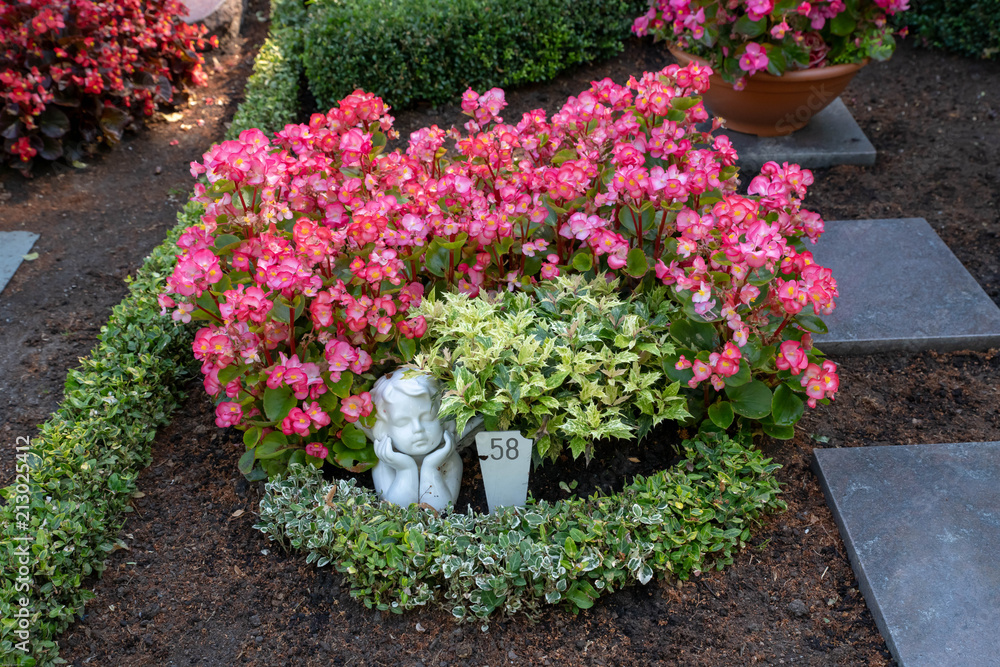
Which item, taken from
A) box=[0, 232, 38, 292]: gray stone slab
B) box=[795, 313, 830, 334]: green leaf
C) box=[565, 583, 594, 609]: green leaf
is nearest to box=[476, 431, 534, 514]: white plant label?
box=[565, 583, 594, 609]: green leaf

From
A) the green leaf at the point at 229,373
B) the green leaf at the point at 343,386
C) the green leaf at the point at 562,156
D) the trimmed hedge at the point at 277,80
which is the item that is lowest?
the trimmed hedge at the point at 277,80

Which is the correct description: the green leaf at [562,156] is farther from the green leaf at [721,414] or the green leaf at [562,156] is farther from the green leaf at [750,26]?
the green leaf at [750,26]

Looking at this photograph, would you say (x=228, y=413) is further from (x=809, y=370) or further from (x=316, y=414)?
(x=809, y=370)

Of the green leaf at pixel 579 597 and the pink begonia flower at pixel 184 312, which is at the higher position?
the pink begonia flower at pixel 184 312

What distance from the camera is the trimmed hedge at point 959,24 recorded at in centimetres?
505

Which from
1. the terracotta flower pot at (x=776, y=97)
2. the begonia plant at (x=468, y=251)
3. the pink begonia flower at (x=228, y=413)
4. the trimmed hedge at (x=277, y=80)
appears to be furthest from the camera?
the trimmed hedge at (x=277, y=80)

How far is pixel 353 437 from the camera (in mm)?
2451

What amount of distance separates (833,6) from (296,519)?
11.5 ft

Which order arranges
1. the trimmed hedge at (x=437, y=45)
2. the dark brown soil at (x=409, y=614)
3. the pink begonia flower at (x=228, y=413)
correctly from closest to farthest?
1. the dark brown soil at (x=409, y=614)
2. the pink begonia flower at (x=228, y=413)
3. the trimmed hedge at (x=437, y=45)

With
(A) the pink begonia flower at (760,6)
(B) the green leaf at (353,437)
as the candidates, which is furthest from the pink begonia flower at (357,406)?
(A) the pink begonia flower at (760,6)

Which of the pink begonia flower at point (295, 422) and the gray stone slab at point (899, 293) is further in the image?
the gray stone slab at point (899, 293)

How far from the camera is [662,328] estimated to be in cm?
254

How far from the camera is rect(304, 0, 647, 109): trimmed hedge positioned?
4867 mm

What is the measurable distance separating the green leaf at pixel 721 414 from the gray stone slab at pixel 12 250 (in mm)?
3274
